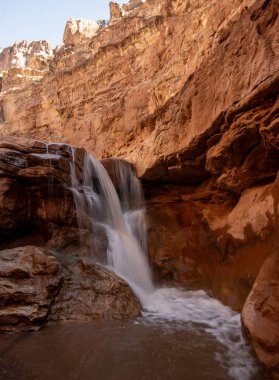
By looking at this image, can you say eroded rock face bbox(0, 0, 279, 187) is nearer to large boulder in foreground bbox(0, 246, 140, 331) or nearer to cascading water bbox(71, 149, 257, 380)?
cascading water bbox(71, 149, 257, 380)

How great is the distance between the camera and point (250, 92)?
406 cm

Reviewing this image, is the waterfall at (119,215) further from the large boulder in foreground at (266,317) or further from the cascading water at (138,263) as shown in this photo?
the large boulder in foreground at (266,317)

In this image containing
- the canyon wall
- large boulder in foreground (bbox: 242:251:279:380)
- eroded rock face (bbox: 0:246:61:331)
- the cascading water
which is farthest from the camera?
the canyon wall

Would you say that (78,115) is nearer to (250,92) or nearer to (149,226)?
(149,226)

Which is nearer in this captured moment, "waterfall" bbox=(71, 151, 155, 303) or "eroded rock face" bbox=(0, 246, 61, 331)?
"eroded rock face" bbox=(0, 246, 61, 331)

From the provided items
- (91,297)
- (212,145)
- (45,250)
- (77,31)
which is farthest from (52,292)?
(77,31)

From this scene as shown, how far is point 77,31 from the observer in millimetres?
26156

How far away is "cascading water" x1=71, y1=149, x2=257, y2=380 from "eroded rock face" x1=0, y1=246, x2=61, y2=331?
5.09ft

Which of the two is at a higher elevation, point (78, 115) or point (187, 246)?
point (78, 115)

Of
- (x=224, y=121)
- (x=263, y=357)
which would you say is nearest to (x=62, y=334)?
(x=263, y=357)

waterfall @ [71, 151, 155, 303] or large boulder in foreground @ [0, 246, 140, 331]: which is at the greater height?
waterfall @ [71, 151, 155, 303]

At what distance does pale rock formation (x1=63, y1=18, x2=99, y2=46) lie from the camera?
84.3 ft

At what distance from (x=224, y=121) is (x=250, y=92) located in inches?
31.8

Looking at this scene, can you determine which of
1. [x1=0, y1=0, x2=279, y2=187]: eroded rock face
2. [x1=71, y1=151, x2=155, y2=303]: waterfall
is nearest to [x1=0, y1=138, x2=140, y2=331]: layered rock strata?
[x1=71, y1=151, x2=155, y2=303]: waterfall
